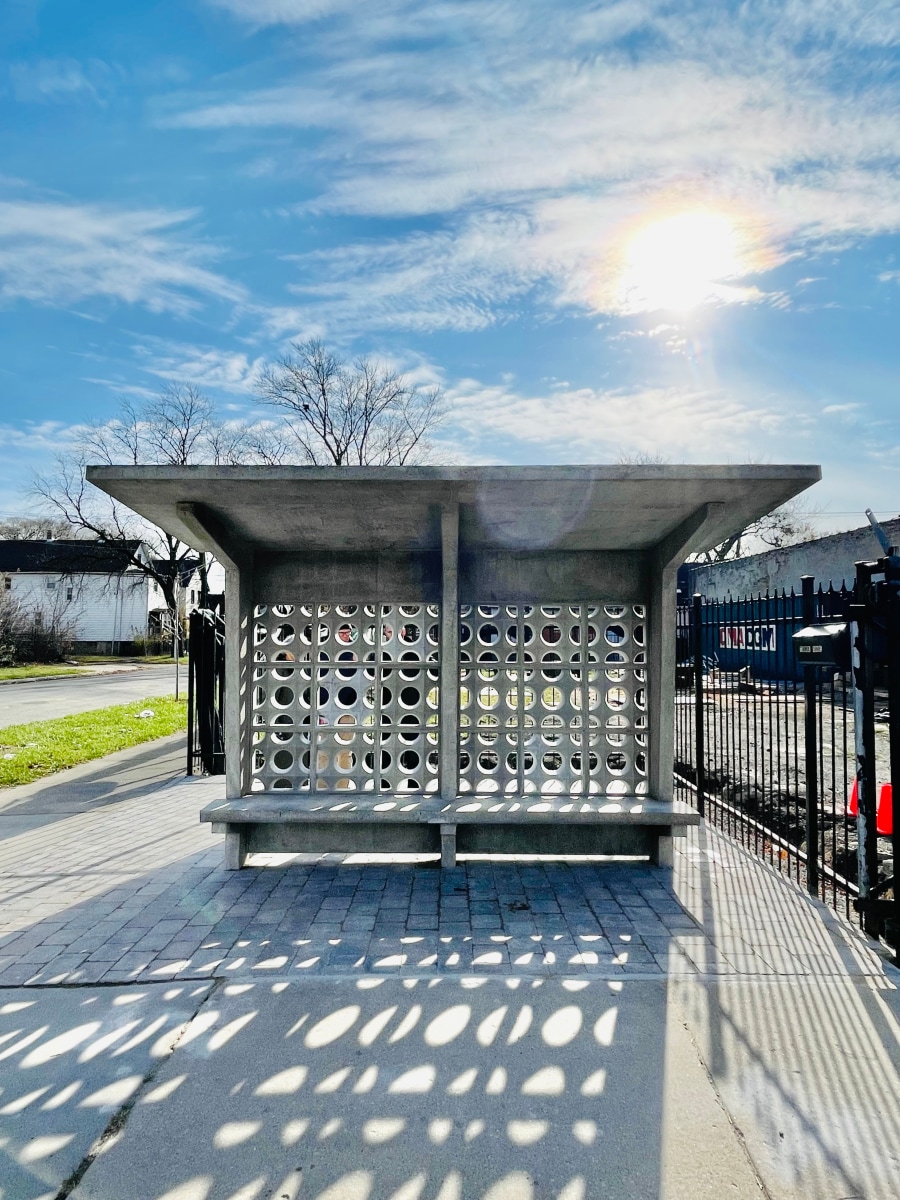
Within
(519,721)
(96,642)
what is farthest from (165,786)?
(96,642)

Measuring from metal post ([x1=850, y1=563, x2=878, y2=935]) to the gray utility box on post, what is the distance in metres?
0.07

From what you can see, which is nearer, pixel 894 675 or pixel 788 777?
pixel 894 675

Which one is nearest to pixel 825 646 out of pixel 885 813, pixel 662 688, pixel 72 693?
pixel 885 813

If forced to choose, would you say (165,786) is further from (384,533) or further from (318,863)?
(384,533)

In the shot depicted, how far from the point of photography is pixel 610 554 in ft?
17.3

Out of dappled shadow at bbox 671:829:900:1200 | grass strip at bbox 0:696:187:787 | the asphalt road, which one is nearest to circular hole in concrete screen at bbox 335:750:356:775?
dappled shadow at bbox 671:829:900:1200

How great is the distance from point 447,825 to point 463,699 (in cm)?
104

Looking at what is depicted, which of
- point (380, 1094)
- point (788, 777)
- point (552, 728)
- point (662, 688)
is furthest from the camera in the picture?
point (788, 777)

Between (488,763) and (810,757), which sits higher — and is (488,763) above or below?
below

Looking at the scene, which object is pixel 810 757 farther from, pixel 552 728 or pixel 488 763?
pixel 488 763

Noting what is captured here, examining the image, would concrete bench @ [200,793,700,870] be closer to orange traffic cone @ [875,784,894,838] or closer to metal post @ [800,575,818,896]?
metal post @ [800,575,818,896]

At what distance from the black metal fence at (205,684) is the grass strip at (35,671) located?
19.9m

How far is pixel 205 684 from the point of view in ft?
26.6

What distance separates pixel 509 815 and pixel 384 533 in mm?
2218
